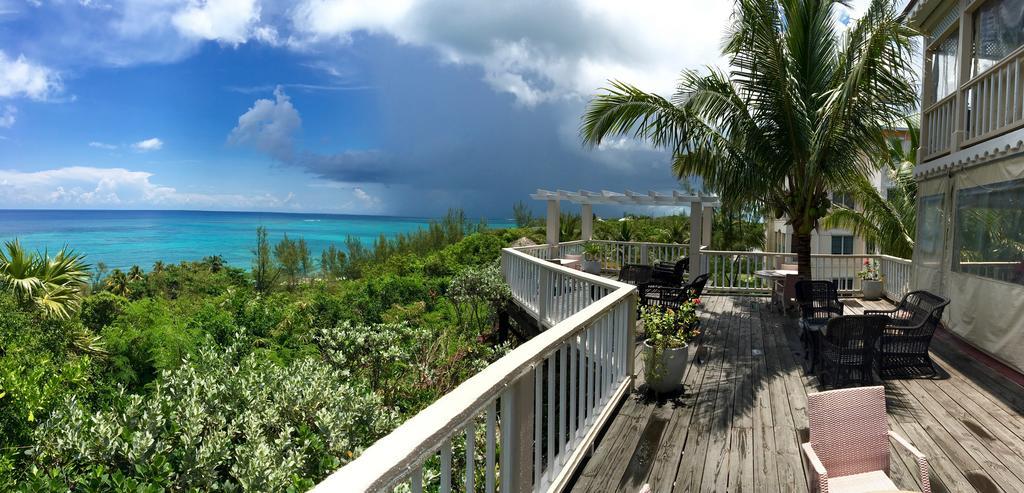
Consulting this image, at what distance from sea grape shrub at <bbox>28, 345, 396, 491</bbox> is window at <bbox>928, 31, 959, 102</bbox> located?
9359 millimetres

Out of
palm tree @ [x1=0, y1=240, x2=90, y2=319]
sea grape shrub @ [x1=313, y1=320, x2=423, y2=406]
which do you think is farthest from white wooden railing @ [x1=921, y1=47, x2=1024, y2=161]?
palm tree @ [x1=0, y1=240, x2=90, y2=319]

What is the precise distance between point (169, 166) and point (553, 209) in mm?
68693

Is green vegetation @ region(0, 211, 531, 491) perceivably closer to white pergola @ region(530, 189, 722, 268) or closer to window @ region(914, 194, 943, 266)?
white pergola @ region(530, 189, 722, 268)

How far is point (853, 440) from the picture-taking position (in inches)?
102

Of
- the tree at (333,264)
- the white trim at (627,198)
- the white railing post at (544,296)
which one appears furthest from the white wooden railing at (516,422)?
the tree at (333,264)

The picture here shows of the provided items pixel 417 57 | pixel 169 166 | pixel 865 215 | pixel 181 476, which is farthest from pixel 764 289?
pixel 169 166

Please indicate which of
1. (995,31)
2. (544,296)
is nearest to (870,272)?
(995,31)

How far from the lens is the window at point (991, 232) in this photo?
18.6 ft

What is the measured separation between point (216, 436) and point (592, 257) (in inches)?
500

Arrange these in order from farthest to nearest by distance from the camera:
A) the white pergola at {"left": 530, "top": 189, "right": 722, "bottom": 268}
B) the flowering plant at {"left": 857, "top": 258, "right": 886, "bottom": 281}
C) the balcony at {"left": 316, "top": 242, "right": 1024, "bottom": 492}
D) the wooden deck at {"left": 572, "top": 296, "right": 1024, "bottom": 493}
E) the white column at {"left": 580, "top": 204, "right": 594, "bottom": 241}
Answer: the white column at {"left": 580, "top": 204, "right": 594, "bottom": 241} → the white pergola at {"left": 530, "top": 189, "right": 722, "bottom": 268} → the flowering plant at {"left": 857, "top": 258, "right": 886, "bottom": 281} → the wooden deck at {"left": 572, "top": 296, "right": 1024, "bottom": 493} → the balcony at {"left": 316, "top": 242, "right": 1024, "bottom": 492}

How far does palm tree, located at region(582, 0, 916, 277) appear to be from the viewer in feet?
24.3

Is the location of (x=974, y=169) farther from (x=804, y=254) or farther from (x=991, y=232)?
(x=804, y=254)

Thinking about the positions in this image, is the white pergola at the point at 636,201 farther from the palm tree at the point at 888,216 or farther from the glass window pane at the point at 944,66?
the glass window pane at the point at 944,66

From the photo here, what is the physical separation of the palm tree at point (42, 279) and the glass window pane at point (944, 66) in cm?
1304
